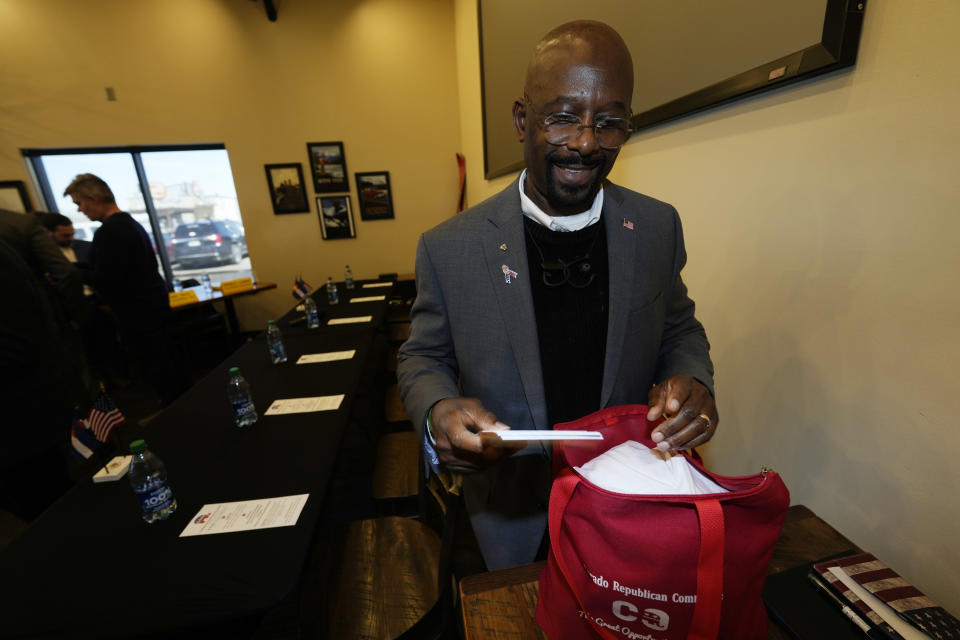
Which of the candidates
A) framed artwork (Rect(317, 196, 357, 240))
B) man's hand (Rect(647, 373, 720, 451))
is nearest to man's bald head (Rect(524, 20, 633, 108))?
man's hand (Rect(647, 373, 720, 451))

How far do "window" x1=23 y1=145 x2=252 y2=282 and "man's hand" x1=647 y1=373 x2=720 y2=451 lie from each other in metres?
6.31

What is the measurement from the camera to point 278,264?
5.67 m

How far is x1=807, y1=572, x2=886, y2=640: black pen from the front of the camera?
2.02 ft

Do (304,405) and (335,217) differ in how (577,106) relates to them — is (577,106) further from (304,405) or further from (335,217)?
(335,217)

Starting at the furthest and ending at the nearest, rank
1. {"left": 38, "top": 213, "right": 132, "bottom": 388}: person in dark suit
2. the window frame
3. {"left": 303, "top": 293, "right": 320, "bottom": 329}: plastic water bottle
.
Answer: the window frame < {"left": 38, "top": 213, "right": 132, "bottom": 388}: person in dark suit < {"left": 303, "top": 293, "right": 320, "bottom": 329}: plastic water bottle

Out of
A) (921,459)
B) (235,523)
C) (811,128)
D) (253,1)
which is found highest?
(253,1)

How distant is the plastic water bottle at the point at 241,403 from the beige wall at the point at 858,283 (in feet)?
5.79

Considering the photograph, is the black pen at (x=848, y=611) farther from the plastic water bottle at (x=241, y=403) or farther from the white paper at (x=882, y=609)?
the plastic water bottle at (x=241, y=403)

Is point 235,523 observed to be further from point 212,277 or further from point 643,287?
point 212,277

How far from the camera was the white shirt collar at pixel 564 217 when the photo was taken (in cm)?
100

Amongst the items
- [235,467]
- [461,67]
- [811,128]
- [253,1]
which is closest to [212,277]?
[253,1]

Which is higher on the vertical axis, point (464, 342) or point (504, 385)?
point (464, 342)

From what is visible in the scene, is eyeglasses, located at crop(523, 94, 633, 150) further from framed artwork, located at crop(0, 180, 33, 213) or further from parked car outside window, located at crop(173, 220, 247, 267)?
framed artwork, located at crop(0, 180, 33, 213)

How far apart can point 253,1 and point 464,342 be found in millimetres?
6359
